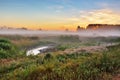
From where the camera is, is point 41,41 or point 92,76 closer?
point 92,76

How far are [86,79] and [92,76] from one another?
1.43 ft

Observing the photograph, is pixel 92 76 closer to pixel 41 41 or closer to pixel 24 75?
pixel 24 75

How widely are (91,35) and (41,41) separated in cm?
2762

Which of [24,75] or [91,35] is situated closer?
[24,75]

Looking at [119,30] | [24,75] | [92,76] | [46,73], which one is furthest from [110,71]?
[119,30]

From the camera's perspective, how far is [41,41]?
72.9 metres

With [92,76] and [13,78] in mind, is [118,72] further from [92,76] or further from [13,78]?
[13,78]

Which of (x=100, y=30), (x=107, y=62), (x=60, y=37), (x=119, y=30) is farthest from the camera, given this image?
(x=100, y=30)

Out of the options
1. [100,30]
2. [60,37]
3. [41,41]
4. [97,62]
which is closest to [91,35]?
[100,30]

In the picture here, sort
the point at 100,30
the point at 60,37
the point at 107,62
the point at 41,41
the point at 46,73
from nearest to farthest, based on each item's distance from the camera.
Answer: the point at 46,73, the point at 107,62, the point at 41,41, the point at 60,37, the point at 100,30

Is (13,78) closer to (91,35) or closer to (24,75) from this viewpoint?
(24,75)

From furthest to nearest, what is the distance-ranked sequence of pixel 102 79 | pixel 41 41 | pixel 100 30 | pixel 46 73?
1. pixel 100 30
2. pixel 41 41
3. pixel 46 73
4. pixel 102 79

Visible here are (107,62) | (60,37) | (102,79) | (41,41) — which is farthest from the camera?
(60,37)

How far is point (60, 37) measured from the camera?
82.7 metres
